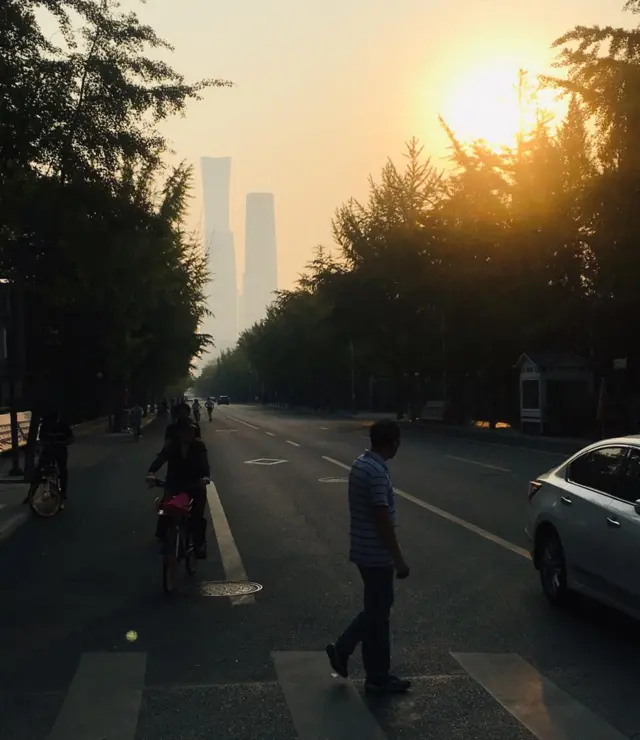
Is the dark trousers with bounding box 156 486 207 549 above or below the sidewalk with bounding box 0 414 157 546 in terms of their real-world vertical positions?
above

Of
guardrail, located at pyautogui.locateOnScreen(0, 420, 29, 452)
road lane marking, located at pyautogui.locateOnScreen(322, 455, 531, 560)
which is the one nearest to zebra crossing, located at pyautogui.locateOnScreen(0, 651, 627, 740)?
road lane marking, located at pyautogui.locateOnScreen(322, 455, 531, 560)

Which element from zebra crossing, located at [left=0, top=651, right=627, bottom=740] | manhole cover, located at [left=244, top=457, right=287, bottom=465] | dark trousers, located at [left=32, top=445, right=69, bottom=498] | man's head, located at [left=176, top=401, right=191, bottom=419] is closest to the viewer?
zebra crossing, located at [left=0, top=651, right=627, bottom=740]

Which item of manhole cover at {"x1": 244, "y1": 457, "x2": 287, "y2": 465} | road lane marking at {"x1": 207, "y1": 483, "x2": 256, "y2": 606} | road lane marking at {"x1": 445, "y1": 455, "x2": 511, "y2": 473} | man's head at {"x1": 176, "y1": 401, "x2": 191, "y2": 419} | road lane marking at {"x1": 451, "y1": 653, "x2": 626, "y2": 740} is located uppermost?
man's head at {"x1": 176, "y1": 401, "x2": 191, "y2": 419}

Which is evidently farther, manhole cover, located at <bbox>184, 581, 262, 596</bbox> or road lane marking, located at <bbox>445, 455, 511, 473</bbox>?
road lane marking, located at <bbox>445, 455, 511, 473</bbox>

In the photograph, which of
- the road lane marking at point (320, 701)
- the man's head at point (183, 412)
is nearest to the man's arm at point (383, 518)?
the road lane marking at point (320, 701)

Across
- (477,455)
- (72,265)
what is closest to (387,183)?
(477,455)

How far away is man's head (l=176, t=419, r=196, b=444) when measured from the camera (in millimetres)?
9984

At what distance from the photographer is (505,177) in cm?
3822

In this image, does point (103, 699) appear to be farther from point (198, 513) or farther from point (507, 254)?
point (507, 254)

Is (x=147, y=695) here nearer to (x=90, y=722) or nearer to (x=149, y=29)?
(x=90, y=722)

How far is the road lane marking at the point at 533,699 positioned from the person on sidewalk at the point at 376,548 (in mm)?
626

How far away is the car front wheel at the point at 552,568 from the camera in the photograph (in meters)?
8.40

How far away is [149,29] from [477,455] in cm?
1542

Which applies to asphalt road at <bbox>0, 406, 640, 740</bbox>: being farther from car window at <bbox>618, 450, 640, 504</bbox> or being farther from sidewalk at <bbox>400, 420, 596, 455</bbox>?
sidewalk at <bbox>400, 420, 596, 455</bbox>
